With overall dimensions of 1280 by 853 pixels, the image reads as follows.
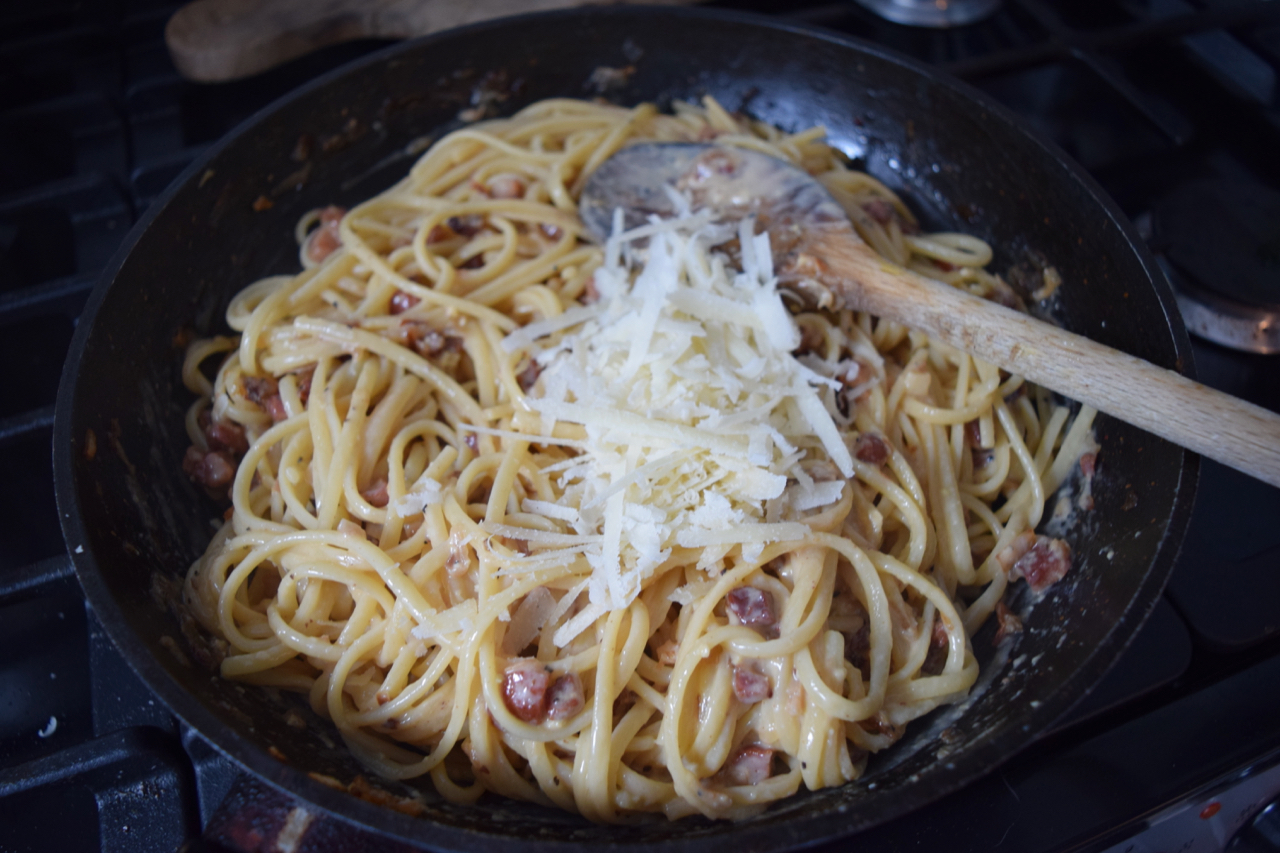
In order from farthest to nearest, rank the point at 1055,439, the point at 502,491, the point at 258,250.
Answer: the point at 258,250 < the point at 1055,439 < the point at 502,491

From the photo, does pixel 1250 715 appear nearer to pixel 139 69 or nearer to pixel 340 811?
pixel 340 811

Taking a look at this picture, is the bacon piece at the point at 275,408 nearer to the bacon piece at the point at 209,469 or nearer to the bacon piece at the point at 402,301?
the bacon piece at the point at 209,469

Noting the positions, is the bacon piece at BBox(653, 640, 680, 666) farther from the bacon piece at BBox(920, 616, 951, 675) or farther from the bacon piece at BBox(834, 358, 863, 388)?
the bacon piece at BBox(834, 358, 863, 388)

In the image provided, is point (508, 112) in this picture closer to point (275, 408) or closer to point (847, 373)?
point (275, 408)

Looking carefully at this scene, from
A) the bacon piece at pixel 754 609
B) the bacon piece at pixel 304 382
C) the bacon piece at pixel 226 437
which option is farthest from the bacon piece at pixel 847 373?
the bacon piece at pixel 226 437

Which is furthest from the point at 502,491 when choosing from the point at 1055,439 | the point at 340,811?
the point at 1055,439

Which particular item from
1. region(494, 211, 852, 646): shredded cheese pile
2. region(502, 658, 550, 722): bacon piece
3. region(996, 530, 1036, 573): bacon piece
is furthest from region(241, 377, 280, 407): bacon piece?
region(996, 530, 1036, 573): bacon piece
